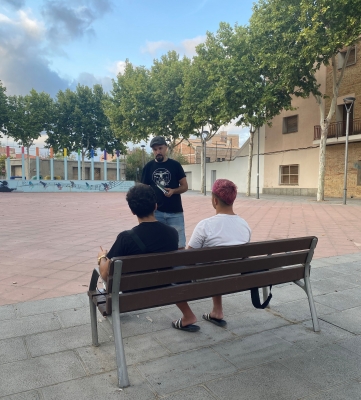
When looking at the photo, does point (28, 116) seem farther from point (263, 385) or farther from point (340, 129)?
point (263, 385)

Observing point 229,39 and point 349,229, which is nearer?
point 349,229

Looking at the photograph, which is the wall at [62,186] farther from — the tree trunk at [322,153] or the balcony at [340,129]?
the tree trunk at [322,153]

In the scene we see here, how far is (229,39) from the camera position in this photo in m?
20.2

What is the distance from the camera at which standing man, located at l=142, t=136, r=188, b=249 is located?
12.6ft

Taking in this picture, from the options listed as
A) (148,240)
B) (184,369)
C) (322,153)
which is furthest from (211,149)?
(184,369)

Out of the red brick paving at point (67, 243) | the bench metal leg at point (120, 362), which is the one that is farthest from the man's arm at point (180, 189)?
the bench metal leg at point (120, 362)

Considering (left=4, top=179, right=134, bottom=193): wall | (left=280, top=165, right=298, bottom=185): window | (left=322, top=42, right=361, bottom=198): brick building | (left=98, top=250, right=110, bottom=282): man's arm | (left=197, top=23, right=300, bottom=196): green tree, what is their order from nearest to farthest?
(left=98, top=250, right=110, bottom=282): man's arm
(left=197, top=23, right=300, bottom=196): green tree
(left=322, top=42, right=361, bottom=198): brick building
(left=280, top=165, right=298, bottom=185): window
(left=4, top=179, right=134, bottom=193): wall

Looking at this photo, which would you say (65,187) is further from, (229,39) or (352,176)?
(352,176)

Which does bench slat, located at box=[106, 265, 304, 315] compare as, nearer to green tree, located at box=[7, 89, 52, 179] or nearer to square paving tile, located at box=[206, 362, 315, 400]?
square paving tile, located at box=[206, 362, 315, 400]

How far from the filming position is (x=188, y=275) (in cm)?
239

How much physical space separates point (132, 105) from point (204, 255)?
2727 cm

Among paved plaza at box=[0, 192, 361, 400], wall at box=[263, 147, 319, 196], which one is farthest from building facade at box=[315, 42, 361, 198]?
paved plaza at box=[0, 192, 361, 400]

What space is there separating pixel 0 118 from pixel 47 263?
34.7 m

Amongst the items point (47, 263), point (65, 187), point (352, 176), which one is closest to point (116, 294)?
point (47, 263)
